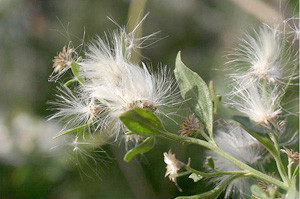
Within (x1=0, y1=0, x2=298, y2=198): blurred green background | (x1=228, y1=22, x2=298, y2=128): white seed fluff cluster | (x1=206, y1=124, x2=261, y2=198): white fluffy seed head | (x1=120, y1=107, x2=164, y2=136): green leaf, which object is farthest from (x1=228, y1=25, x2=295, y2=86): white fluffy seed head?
(x1=0, y1=0, x2=298, y2=198): blurred green background

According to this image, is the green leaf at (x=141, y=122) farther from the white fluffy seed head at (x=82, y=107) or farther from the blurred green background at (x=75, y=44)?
the blurred green background at (x=75, y=44)

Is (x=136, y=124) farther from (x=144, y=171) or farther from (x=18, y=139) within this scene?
(x=18, y=139)

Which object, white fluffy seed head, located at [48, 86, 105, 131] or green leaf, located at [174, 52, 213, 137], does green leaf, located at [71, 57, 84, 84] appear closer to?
white fluffy seed head, located at [48, 86, 105, 131]

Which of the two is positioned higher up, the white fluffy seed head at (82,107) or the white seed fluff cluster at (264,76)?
the white fluffy seed head at (82,107)

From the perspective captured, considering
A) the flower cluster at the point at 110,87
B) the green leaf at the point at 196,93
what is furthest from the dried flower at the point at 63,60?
the green leaf at the point at 196,93

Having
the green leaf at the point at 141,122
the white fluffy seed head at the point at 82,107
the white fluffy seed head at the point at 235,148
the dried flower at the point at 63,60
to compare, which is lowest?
the white fluffy seed head at the point at 235,148

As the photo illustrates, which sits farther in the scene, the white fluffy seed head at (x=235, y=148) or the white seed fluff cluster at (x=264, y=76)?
the white fluffy seed head at (x=235, y=148)
